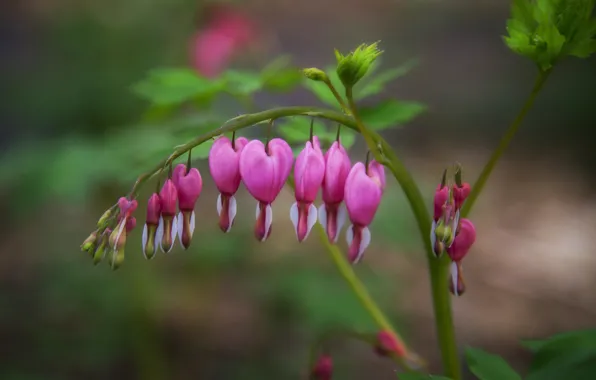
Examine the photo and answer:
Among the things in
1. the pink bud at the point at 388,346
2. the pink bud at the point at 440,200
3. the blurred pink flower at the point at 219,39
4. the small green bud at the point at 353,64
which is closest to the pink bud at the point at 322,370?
the pink bud at the point at 388,346

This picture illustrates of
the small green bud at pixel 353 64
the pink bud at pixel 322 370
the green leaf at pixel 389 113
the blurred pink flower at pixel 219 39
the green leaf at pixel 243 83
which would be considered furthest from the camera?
the blurred pink flower at pixel 219 39

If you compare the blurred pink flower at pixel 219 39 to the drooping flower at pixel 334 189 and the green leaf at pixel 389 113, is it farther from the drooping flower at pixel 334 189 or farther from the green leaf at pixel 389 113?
the drooping flower at pixel 334 189

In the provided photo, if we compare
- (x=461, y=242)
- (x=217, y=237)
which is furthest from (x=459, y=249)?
(x=217, y=237)

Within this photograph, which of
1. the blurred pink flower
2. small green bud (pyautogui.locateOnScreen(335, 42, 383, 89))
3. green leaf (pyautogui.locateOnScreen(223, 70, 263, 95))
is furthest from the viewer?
the blurred pink flower

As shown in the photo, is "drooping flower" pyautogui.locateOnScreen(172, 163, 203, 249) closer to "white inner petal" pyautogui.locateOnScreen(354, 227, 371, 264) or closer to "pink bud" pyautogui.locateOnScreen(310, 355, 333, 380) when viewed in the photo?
"white inner petal" pyautogui.locateOnScreen(354, 227, 371, 264)

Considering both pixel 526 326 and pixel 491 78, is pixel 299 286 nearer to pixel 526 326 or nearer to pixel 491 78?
pixel 526 326

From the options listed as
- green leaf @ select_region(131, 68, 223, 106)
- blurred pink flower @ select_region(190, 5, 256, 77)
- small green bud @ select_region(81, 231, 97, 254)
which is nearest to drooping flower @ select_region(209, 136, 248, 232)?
small green bud @ select_region(81, 231, 97, 254)

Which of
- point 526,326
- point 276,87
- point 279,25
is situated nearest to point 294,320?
point 526,326
